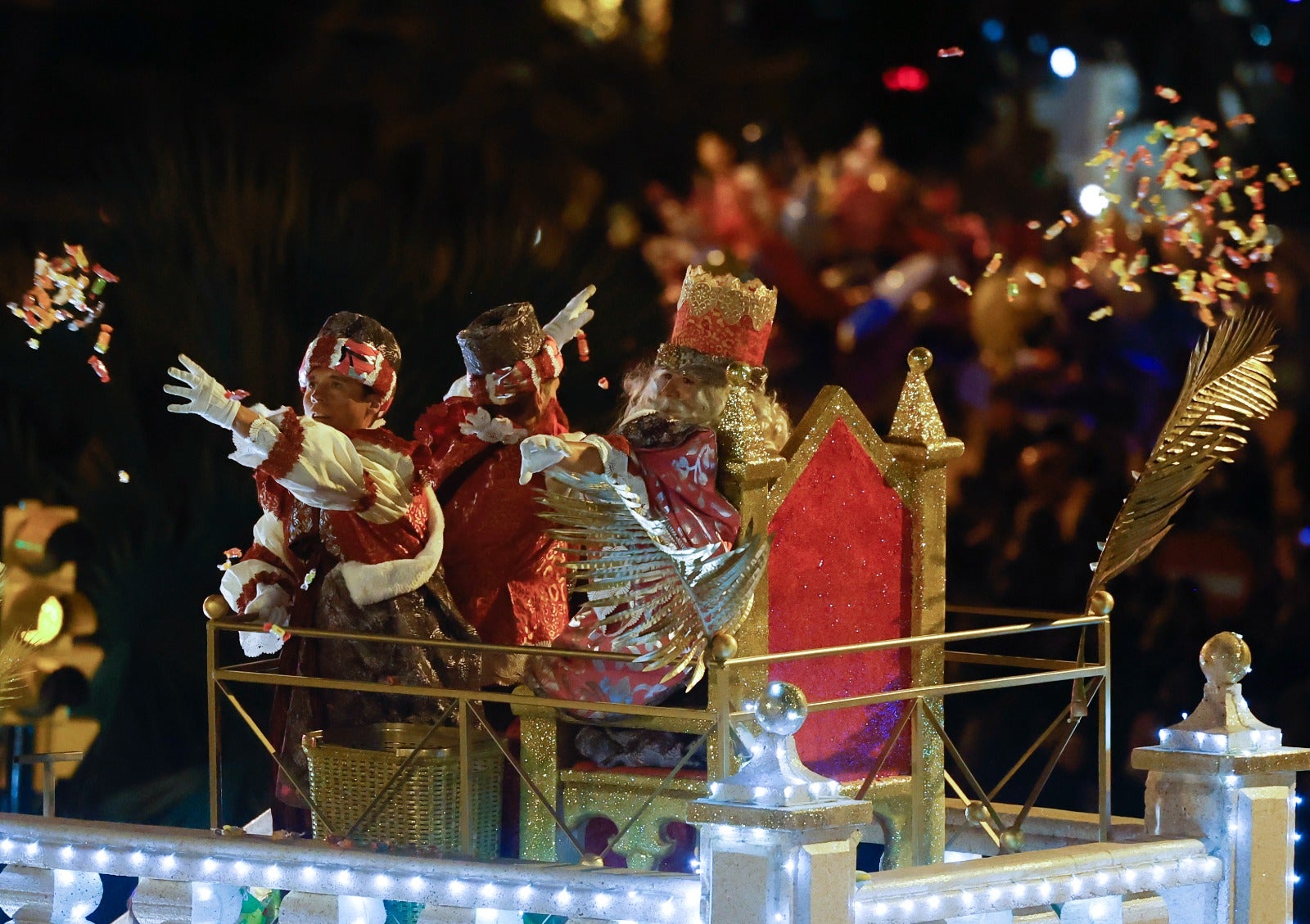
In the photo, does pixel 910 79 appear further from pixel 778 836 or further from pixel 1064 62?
pixel 778 836

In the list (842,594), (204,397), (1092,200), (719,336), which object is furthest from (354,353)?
(1092,200)

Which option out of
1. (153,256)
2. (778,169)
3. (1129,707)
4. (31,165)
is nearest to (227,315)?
(153,256)

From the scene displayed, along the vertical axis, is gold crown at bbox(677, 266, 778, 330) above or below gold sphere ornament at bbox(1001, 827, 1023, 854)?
above

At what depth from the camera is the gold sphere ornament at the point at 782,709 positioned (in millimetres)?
3650

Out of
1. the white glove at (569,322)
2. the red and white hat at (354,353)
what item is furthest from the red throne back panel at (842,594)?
the red and white hat at (354,353)

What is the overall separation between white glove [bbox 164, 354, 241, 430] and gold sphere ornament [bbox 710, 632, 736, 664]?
1.16 m

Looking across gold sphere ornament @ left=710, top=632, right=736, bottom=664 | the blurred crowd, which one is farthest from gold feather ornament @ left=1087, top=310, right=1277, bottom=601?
the blurred crowd

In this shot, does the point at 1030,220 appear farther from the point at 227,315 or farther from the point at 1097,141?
the point at 227,315

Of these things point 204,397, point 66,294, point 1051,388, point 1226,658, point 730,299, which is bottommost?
point 1226,658

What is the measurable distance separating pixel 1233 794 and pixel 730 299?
1.57m

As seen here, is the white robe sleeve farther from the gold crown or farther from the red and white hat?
the gold crown

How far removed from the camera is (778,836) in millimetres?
3605

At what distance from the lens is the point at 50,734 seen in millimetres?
6848

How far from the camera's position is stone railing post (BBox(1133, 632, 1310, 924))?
4.49m
